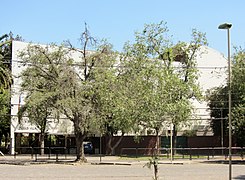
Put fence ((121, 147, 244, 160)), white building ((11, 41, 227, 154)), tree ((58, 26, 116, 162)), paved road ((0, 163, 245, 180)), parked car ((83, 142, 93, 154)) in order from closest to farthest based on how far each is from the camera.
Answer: paved road ((0, 163, 245, 180)), tree ((58, 26, 116, 162)), fence ((121, 147, 244, 160)), white building ((11, 41, 227, 154)), parked car ((83, 142, 93, 154))

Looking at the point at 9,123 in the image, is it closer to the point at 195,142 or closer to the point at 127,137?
the point at 127,137

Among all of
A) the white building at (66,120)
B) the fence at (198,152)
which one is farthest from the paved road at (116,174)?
the white building at (66,120)

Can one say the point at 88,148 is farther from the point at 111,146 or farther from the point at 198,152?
the point at 198,152

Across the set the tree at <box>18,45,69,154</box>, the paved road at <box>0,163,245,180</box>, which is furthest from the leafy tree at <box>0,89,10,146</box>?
the paved road at <box>0,163,245,180</box>

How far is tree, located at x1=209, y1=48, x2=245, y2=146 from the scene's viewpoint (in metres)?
39.4

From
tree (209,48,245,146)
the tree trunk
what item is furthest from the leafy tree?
tree (209,48,245,146)

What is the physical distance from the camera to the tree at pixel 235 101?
39.4 meters

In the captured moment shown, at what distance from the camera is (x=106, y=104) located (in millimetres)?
36938

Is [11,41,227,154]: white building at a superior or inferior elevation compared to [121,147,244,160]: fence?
superior

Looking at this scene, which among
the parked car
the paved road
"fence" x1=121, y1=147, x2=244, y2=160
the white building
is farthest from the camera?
the parked car

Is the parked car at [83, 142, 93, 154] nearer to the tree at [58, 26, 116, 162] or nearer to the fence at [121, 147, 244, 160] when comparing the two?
the fence at [121, 147, 244, 160]

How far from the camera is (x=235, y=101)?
4553cm

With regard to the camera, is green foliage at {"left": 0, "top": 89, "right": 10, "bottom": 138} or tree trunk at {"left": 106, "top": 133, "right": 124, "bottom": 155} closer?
tree trunk at {"left": 106, "top": 133, "right": 124, "bottom": 155}

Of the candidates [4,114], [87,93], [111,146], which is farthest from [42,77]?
[4,114]
